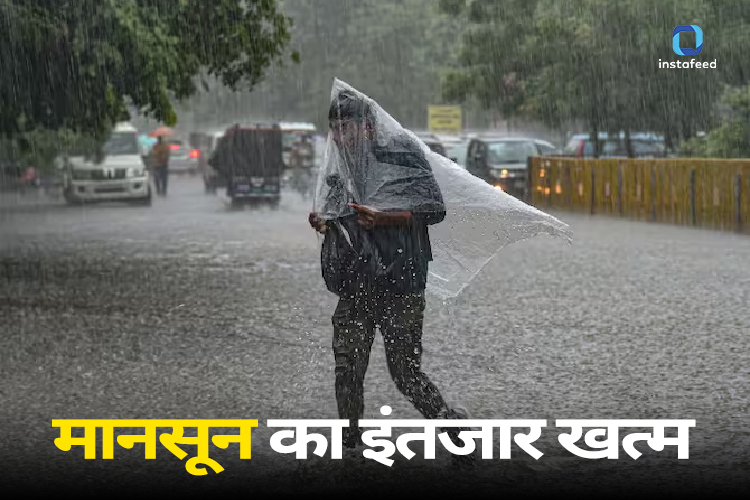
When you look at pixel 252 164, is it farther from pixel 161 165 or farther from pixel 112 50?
pixel 112 50

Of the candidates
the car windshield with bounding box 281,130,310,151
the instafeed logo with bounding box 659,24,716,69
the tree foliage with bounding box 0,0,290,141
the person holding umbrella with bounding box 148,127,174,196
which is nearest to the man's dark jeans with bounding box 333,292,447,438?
the tree foliage with bounding box 0,0,290,141

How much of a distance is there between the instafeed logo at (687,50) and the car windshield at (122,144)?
12891 millimetres

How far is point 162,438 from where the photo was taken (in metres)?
6.71

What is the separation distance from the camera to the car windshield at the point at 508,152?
34594 millimetres

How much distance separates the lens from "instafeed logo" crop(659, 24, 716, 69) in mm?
34594

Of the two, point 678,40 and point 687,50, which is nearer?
point 678,40

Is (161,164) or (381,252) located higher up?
(381,252)

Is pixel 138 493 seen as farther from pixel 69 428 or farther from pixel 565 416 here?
pixel 565 416

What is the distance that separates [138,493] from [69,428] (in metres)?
1.54

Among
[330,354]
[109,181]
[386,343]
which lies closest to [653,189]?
[109,181]

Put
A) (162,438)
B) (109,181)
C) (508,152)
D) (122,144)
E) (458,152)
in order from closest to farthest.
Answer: (162,438) < (109,181) < (508,152) < (122,144) < (458,152)

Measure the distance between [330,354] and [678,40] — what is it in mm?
26541

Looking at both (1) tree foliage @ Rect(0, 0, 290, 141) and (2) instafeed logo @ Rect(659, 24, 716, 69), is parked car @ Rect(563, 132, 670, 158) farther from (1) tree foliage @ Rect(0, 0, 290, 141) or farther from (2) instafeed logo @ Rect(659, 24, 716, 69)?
(1) tree foliage @ Rect(0, 0, 290, 141)

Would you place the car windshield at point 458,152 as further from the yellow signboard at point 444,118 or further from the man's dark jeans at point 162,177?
the yellow signboard at point 444,118
